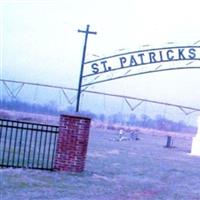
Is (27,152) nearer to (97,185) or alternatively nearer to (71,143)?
(71,143)

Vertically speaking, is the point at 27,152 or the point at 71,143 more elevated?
the point at 71,143

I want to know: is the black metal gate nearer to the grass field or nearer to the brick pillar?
the brick pillar

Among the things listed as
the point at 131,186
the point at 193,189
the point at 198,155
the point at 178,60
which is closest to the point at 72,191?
the point at 131,186

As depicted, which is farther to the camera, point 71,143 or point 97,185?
point 71,143

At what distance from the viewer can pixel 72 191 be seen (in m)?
10.9

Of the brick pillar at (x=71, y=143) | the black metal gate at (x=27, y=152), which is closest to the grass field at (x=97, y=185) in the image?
the brick pillar at (x=71, y=143)

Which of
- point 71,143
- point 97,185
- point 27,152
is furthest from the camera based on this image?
point 27,152

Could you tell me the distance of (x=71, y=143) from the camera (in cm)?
1396

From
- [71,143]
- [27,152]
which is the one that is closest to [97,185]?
[71,143]

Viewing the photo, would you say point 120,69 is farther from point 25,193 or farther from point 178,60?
point 25,193

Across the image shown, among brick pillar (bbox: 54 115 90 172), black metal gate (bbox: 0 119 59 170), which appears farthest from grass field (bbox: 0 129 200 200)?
black metal gate (bbox: 0 119 59 170)

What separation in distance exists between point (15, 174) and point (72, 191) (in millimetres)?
2225

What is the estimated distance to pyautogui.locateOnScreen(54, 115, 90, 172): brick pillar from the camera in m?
14.0

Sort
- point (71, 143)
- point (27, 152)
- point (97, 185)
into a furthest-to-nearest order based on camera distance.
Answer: point (27, 152), point (71, 143), point (97, 185)
